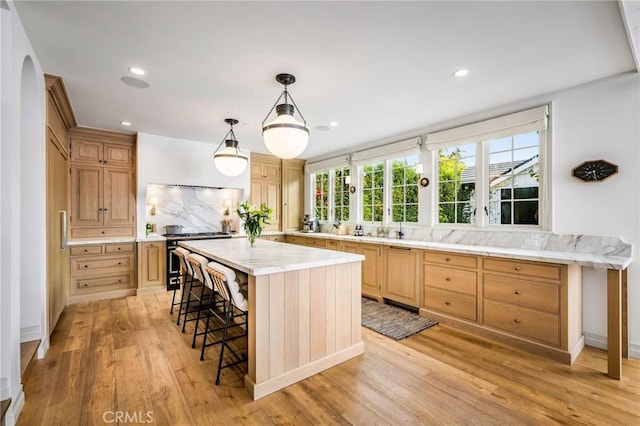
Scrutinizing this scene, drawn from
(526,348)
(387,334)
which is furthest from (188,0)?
(526,348)

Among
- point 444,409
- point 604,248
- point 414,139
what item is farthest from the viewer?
point 414,139

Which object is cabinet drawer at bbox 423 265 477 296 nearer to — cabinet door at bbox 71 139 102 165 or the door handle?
the door handle

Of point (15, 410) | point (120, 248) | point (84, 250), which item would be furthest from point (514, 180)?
point (84, 250)

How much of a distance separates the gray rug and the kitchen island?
654mm

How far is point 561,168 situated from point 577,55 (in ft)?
3.73

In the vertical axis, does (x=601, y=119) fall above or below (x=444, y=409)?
above

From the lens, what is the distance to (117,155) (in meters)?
4.68

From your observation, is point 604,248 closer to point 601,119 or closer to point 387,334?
point 601,119

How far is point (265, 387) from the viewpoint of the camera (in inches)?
82.4

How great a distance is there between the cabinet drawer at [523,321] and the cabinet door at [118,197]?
513 cm

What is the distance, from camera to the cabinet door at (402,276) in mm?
3807

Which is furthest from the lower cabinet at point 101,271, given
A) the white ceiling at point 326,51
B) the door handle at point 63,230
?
the white ceiling at point 326,51

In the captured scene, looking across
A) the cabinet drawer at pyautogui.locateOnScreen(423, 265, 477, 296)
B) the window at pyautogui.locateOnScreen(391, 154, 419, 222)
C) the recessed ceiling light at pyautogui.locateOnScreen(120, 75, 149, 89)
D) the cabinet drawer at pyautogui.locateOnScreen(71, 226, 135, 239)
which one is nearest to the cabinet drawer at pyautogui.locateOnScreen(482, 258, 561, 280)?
the cabinet drawer at pyautogui.locateOnScreen(423, 265, 477, 296)

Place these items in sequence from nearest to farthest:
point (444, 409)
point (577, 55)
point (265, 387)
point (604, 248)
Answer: point (444, 409) < point (265, 387) < point (577, 55) < point (604, 248)
